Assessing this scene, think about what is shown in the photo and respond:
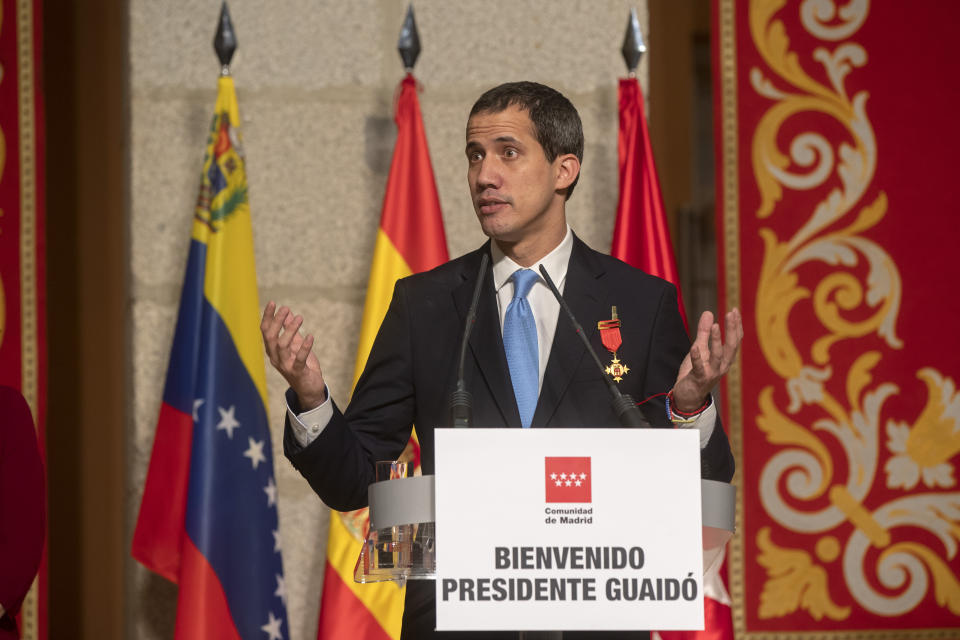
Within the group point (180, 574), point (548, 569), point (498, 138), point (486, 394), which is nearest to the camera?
point (548, 569)

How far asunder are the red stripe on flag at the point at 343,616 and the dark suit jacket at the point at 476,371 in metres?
1.25

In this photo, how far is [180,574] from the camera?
3232 millimetres

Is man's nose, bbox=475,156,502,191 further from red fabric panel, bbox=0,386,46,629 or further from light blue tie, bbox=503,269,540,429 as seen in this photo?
red fabric panel, bbox=0,386,46,629

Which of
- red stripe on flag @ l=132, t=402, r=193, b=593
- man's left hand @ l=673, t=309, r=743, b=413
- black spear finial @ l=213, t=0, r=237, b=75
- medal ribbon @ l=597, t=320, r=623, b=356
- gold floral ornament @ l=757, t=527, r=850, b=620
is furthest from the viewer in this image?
gold floral ornament @ l=757, t=527, r=850, b=620

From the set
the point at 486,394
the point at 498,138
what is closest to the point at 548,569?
the point at 486,394

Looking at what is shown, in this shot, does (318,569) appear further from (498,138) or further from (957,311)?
(957,311)

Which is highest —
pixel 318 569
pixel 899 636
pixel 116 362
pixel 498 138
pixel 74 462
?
pixel 498 138

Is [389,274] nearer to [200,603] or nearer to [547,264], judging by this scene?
[200,603]

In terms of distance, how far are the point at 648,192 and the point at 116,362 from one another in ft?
6.10

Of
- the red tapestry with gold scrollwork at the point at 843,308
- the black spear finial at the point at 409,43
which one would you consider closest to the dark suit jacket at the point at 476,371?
the black spear finial at the point at 409,43

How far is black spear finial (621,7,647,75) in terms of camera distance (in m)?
3.42

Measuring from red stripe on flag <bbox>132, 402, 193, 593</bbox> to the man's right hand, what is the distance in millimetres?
1691

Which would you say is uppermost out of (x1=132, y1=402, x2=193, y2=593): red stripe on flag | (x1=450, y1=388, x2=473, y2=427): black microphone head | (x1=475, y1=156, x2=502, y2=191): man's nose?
(x1=475, y1=156, x2=502, y2=191): man's nose

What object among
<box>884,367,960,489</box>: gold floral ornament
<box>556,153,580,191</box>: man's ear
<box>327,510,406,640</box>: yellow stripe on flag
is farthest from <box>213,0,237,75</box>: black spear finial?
<box>884,367,960,489</box>: gold floral ornament
